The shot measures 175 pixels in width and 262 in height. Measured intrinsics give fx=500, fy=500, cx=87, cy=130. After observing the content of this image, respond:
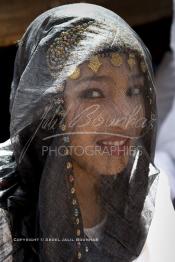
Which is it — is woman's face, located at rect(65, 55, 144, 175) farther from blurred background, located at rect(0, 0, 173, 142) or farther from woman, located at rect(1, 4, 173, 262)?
blurred background, located at rect(0, 0, 173, 142)

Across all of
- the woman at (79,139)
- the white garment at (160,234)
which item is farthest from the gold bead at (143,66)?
the white garment at (160,234)

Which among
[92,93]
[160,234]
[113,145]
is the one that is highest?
[92,93]

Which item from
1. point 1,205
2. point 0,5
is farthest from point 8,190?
point 0,5

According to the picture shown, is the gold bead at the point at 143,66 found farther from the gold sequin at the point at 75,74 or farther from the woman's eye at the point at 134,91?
the gold sequin at the point at 75,74

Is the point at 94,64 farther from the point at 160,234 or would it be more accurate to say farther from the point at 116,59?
the point at 160,234

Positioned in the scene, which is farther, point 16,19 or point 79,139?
point 16,19

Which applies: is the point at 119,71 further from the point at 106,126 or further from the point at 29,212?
the point at 29,212

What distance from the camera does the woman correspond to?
0.99 metres

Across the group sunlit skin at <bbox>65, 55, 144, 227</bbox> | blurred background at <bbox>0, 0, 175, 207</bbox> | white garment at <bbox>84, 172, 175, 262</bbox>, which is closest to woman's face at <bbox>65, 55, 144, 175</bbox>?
sunlit skin at <bbox>65, 55, 144, 227</bbox>

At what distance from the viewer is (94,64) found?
98cm

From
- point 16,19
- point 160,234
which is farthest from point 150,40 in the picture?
point 160,234

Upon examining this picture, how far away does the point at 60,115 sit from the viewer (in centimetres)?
100

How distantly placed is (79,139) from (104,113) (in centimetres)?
8

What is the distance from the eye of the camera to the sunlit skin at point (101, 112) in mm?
991
